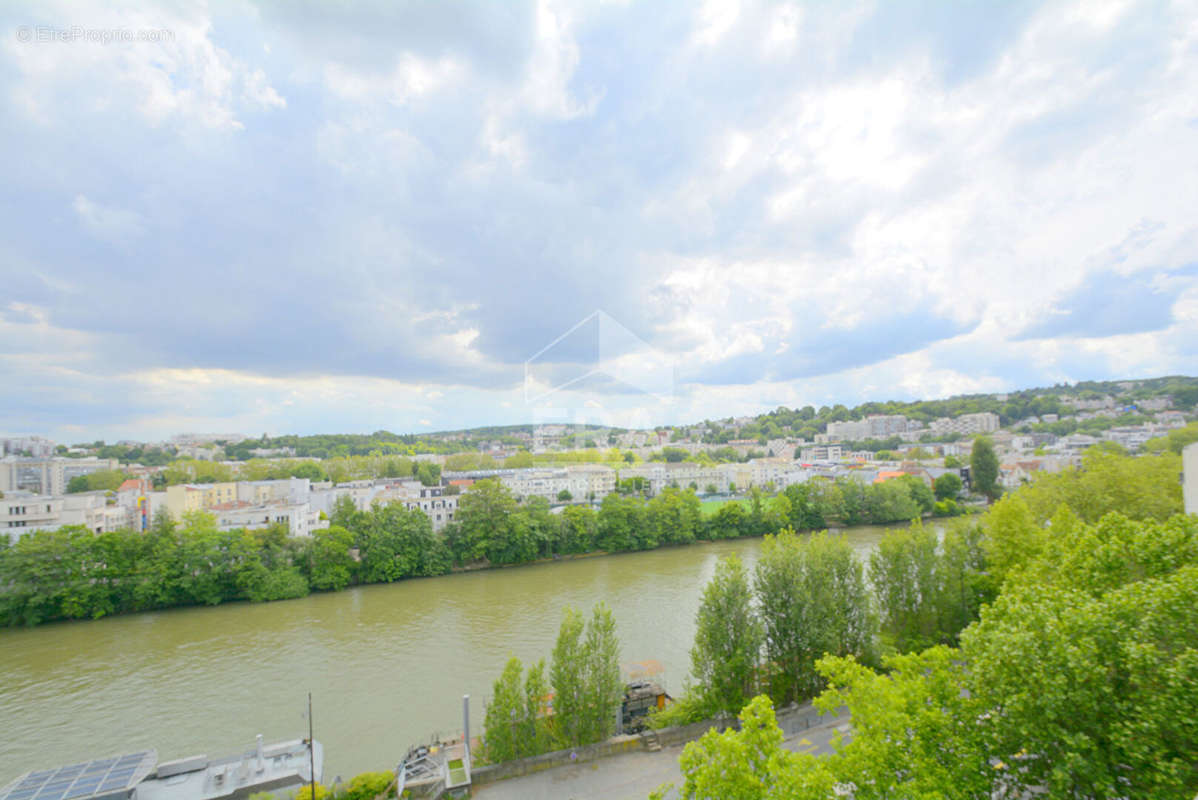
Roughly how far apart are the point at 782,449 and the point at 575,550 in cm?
4712

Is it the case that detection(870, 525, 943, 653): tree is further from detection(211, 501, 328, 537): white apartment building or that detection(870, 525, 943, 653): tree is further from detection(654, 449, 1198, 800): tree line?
detection(211, 501, 328, 537): white apartment building

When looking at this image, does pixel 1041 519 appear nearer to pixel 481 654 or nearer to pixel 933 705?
pixel 933 705

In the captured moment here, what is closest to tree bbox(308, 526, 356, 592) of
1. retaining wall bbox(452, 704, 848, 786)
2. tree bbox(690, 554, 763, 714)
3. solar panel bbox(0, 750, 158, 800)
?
solar panel bbox(0, 750, 158, 800)

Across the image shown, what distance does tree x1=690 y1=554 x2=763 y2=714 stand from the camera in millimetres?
6633

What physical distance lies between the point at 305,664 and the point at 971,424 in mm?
67798

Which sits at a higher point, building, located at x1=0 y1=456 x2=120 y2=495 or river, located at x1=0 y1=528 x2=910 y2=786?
building, located at x1=0 y1=456 x2=120 y2=495

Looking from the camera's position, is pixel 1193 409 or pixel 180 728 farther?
pixel 1193 409

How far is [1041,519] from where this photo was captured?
35.7ft

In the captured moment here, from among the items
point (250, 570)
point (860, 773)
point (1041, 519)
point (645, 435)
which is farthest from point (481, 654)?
point (645, 435)

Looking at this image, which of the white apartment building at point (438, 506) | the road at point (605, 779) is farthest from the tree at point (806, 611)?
the white apartment building at point (438, 506)

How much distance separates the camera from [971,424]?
189ft

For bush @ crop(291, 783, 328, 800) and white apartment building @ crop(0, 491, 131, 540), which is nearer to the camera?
bush @ crop(291, 783, 328, 800)

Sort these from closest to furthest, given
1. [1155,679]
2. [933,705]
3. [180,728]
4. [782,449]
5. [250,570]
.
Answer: [1155,679] < [933,705] < [180,728] < [250,570] < [782,449]

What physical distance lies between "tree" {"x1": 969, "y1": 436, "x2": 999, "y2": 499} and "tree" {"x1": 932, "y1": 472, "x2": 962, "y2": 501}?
6.15ft
